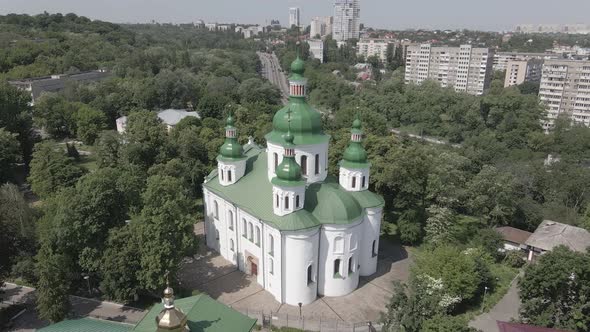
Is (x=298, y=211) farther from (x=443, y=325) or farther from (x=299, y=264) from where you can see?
(x=443, y=325)

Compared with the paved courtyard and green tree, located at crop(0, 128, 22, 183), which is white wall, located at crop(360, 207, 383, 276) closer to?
the paved courtyard


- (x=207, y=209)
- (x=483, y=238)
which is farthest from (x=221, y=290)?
(x=483, y=238)

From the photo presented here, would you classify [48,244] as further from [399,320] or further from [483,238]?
[483,238]

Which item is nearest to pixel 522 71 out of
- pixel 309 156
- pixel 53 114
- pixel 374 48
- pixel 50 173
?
pixel 374 48

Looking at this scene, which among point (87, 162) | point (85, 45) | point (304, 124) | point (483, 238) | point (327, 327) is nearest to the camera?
point (327, 327)

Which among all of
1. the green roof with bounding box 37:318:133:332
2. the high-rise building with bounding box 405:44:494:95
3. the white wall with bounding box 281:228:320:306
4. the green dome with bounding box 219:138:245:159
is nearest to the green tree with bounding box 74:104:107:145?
the green dome with bounding box 219:138:245:159
